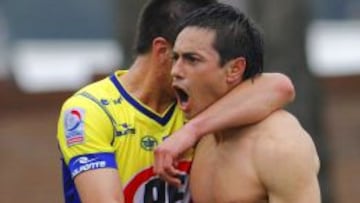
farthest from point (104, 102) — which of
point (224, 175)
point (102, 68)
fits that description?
point (102, 68)

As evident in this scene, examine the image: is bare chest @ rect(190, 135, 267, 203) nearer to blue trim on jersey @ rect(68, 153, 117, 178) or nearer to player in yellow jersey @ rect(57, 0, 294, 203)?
player in yellow jersey @ rect(57, 0, 294, 203)

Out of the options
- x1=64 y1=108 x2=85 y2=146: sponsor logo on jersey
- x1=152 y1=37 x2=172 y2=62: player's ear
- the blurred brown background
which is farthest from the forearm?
the blurred brown background

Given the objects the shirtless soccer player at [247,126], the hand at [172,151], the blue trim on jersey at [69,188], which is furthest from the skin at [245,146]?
the blue trim on jersey at [69,188]

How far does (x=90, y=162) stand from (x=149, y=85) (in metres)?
0.44

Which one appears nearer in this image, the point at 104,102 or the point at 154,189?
the point at 104,102

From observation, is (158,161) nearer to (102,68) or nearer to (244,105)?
(244,105)

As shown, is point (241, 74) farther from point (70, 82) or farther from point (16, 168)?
point (70, 82)

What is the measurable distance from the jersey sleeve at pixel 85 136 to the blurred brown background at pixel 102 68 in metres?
4.81

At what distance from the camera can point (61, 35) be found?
923 inches

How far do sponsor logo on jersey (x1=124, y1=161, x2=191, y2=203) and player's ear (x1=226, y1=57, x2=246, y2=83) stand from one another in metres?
0.46

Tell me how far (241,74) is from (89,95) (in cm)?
62

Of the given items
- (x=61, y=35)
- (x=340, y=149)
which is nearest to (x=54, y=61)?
(x=61, y=35)

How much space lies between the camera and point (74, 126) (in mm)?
6406

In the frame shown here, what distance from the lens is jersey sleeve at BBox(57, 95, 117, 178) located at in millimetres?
6355
